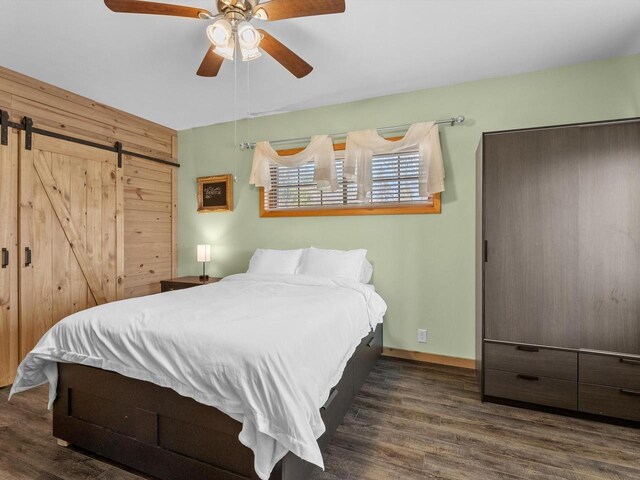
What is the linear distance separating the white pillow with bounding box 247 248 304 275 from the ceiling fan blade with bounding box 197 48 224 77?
172cm

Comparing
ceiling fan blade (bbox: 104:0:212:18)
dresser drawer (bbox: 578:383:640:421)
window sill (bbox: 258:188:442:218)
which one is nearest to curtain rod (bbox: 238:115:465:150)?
window sill (bbox: 258:188:442:218)

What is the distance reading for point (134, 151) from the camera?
12.5ft

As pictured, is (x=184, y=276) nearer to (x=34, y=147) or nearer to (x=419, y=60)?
(x=34, y=147)

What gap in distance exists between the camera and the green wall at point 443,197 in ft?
8.73

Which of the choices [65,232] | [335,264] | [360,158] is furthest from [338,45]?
[65,232]

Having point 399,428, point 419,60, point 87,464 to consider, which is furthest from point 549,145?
point 87,464

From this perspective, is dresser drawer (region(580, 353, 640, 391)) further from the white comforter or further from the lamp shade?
the lamp shade

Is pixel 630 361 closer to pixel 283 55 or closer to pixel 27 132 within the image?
pixel 283 55

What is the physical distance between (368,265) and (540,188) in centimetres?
156

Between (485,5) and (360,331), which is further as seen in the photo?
(360,331)

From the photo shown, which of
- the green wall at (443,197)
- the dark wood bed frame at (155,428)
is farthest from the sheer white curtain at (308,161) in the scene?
the dark wood bed frame at (155,428)

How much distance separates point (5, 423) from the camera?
208cm

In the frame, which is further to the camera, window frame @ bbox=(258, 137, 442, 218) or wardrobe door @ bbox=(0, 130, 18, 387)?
window frame @ bbox=(258, 137, 442, 218)

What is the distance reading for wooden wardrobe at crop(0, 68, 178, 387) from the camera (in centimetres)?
270
